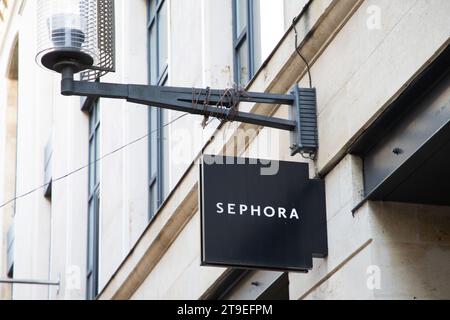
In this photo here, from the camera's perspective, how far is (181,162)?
1677 cm

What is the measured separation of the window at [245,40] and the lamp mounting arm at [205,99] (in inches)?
103

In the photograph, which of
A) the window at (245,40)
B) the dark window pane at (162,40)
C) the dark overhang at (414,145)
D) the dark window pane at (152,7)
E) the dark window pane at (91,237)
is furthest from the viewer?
the dark window pane at (91,237)

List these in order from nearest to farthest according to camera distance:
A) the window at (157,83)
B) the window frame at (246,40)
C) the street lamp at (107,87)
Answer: the street lamp at (107,87)
the window frame at (246,40)
the window at (157,83)

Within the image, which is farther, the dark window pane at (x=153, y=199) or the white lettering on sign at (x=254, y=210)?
the dark window pane at (x=153, y=199)

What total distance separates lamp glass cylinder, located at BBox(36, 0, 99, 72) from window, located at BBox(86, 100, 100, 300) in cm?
1132

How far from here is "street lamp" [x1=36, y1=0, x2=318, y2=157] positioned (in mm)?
11422

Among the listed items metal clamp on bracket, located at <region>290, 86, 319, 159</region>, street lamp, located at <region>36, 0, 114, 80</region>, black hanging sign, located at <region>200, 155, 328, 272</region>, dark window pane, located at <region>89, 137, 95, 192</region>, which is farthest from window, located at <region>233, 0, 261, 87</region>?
dark window pane, located at <region>89, 137, 95, 192</region>

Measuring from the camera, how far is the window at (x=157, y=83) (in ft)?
61.5

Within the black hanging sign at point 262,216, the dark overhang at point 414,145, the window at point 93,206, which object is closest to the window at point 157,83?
→ the window at point 93,206

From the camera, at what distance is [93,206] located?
79.3 ft

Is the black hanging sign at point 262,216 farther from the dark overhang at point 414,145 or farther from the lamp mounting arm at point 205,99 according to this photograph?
the dark overhang at point 414,145

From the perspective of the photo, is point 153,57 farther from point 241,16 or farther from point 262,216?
point 262,216

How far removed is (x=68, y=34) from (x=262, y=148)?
266 centimetres

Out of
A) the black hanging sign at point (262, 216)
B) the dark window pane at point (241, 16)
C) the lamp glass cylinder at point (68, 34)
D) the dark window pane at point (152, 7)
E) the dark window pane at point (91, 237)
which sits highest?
the dark window pane at point (152, 7)
